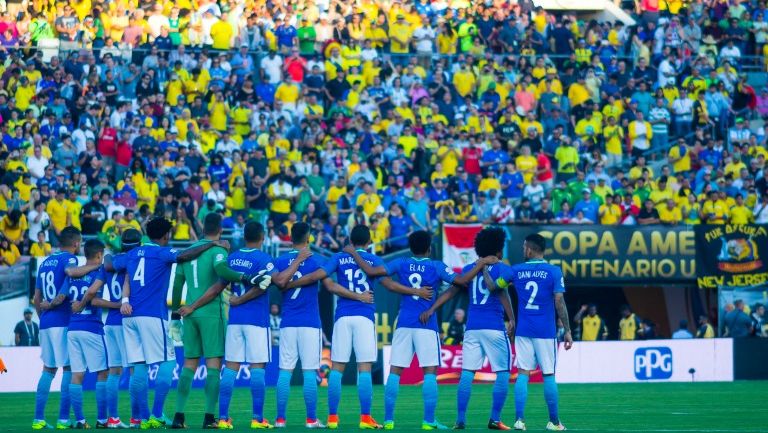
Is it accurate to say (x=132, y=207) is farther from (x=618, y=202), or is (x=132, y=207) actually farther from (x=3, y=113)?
(x=618, y=202)

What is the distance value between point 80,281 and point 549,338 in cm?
558

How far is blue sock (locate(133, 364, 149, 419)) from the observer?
1711cm

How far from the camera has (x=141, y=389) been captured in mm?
17172

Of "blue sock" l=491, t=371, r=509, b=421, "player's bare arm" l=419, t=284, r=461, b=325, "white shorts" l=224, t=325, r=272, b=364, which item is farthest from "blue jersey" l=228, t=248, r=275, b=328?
"blue sock" l=491, t=371, r=509, b=421

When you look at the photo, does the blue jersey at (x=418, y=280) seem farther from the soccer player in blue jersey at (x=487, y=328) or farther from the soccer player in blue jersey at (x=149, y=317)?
the soccer player in blue jersey at (x=149, y=317)

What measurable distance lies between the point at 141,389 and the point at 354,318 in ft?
8.48

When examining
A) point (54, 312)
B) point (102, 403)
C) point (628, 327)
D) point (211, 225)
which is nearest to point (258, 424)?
point (102, 403)

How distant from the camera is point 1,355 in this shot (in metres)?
27.1

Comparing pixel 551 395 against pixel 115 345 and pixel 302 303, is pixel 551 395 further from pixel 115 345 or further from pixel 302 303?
pixel 115 345

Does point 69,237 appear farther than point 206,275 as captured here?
Yes

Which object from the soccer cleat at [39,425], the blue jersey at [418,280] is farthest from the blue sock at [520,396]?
the soccer cleat at [39,425]

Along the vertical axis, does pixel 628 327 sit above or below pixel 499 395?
above

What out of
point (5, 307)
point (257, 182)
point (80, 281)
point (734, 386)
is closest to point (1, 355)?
point (5, 307)

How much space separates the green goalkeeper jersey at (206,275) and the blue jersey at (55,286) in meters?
1.58
